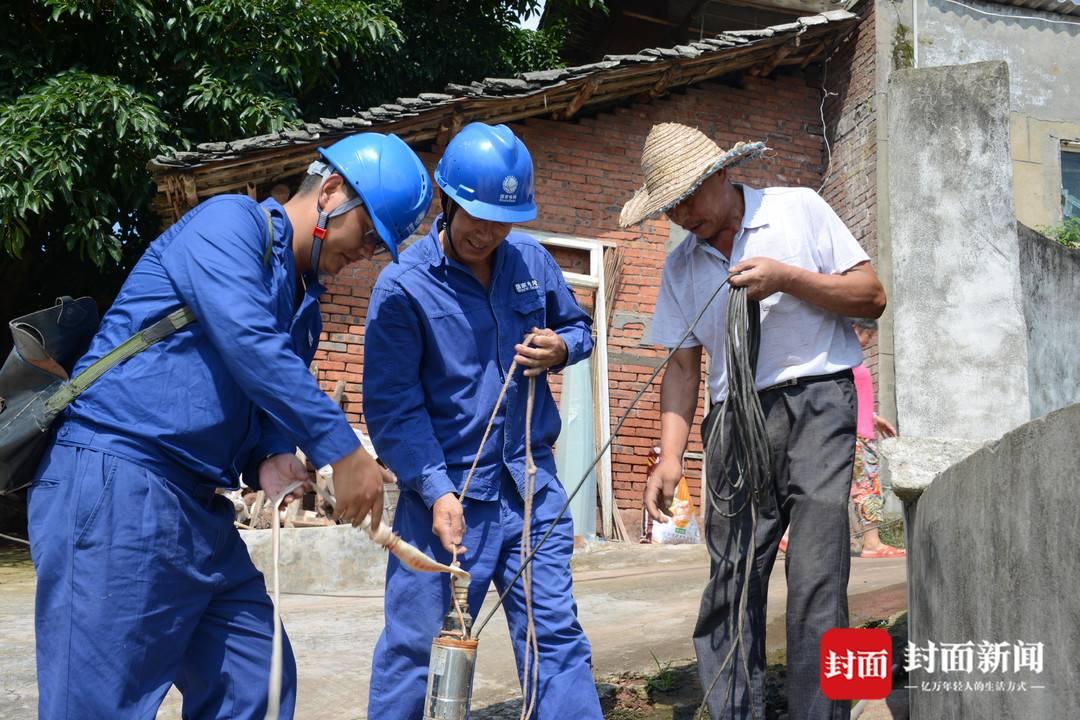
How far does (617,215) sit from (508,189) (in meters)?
7.40

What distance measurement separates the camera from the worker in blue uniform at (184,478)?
250 cm

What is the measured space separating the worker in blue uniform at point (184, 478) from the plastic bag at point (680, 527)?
6.98 meters

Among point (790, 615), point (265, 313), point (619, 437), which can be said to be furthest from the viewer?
point (619, 437)

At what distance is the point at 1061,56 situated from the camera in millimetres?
11883

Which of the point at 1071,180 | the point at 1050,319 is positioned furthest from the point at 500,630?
the point at 1071,180

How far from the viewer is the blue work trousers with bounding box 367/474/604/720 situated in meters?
3.19

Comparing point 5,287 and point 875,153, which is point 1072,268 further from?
point 5,287

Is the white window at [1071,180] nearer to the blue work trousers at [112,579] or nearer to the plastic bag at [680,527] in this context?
the plastic bag at [680,527]

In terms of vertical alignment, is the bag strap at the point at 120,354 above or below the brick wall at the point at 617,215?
below

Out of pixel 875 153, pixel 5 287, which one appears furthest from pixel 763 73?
pixel 5 287

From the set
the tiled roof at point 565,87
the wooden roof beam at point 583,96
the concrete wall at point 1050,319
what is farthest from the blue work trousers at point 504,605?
the wooden roof beam at point 583,96

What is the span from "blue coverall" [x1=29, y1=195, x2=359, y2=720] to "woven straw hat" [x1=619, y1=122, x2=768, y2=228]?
1482 mm

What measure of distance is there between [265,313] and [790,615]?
6.13 feet

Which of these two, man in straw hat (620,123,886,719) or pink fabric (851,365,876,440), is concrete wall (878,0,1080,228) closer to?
pink fabric (851,365,876,440)
